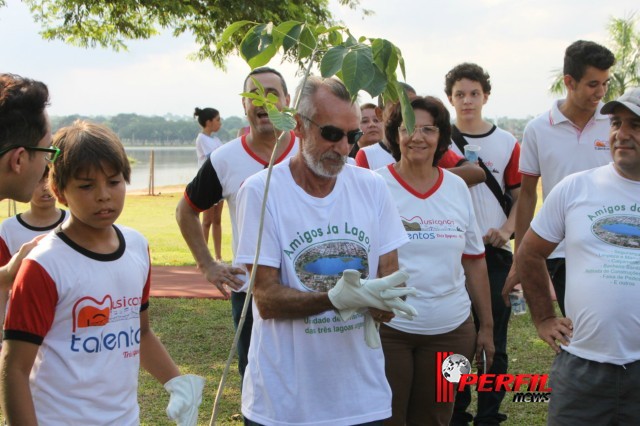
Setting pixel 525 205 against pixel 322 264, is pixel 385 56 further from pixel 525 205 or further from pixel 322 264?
pixel 525 205

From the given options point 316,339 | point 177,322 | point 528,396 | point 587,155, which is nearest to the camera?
point 316,339

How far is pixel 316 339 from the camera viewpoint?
2.81m

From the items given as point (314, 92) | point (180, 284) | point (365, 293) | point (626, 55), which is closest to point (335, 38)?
point (314, 92)

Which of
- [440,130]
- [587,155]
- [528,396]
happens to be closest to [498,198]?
[587,155]

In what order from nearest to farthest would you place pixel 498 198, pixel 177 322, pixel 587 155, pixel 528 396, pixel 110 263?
pixel 110 263
pixel 587 155
pixel 498 198
pixel 528 396
pixel 177 322

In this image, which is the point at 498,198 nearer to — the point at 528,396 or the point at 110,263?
the point at 528,396

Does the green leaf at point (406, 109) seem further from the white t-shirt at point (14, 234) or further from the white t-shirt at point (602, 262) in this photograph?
the white t-shirt at point (14, 234)

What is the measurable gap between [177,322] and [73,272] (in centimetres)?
585

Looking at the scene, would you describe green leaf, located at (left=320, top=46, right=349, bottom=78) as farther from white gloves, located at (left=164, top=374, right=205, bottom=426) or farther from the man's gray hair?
white gloves, located at (left=164, top=374, right=205, bottom=426)

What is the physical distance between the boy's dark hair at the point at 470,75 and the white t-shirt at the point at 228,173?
186 centimetres

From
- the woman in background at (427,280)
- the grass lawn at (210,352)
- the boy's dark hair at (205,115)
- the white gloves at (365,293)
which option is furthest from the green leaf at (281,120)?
the boy's dark hair at (205,115)

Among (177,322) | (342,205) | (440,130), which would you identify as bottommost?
(177,322)

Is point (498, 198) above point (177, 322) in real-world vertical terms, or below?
above
